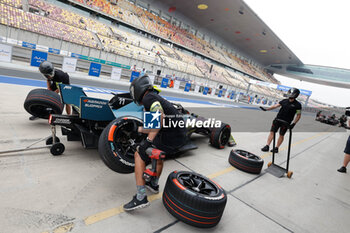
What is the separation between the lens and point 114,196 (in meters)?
2.32

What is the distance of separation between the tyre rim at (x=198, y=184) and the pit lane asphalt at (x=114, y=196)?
0.36 meters

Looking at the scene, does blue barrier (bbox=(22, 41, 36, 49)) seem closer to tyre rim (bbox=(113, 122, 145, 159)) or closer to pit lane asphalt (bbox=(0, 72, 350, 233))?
pit lane asphalt (bbox=(0, 72, 350, 233))

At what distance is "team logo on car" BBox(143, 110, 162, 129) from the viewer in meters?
2.07

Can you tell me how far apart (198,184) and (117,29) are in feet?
107

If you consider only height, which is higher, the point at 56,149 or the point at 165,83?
the point at 165,83

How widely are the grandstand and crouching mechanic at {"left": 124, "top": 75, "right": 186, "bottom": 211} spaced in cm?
2174

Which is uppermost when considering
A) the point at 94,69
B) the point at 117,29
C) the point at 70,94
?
the point at 117,29

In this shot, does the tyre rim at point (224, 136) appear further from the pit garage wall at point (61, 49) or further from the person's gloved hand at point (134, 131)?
the pit garage wall at point (61, 49)

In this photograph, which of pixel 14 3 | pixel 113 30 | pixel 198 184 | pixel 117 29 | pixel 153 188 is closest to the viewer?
pixel 198 184

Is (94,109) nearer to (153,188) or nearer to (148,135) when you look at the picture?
(148,135)

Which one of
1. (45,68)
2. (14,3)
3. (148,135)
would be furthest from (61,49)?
(148,135)

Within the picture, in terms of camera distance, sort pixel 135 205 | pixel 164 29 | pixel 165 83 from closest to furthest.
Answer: pixel 135 205 < pixel 165 83 < pixel 164 29

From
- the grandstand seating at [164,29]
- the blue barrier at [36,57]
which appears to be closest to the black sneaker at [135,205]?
the blue barrier at [36,57]

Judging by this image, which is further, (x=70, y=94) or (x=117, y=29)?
(x=117, y=29)
